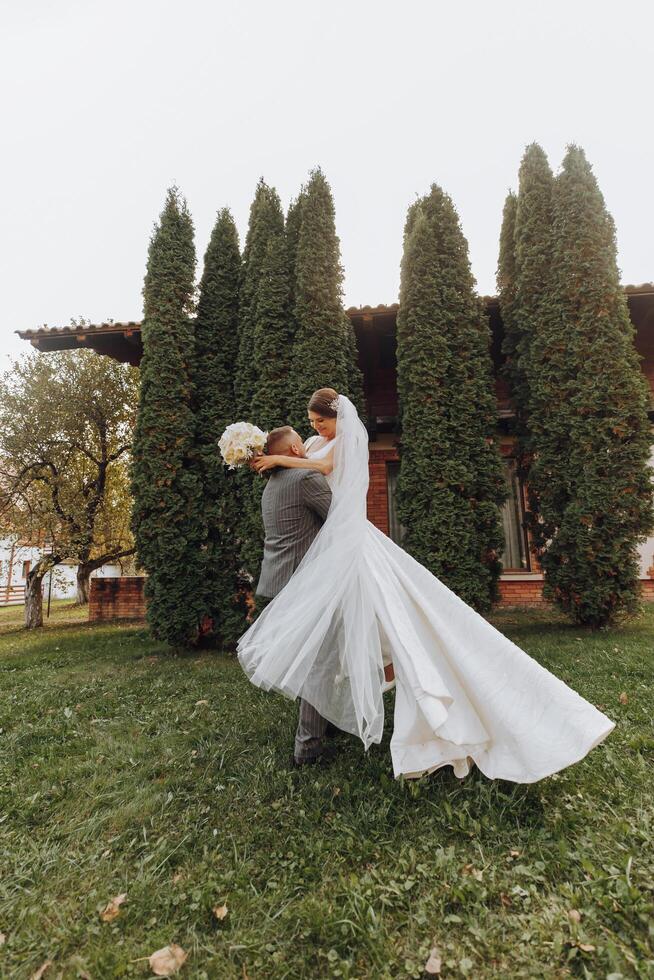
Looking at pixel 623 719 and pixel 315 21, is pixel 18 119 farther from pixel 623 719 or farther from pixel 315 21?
pixel 623 719

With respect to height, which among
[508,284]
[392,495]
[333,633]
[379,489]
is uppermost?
[508,284]

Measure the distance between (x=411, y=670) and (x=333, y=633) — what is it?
1.76 feet

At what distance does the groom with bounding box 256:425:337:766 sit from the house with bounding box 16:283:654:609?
5.29 metres

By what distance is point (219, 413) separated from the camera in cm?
689

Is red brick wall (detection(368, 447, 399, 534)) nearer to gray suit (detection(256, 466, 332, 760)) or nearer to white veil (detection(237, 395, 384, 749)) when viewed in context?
gray suit (detection(256, 466, 332, 760))

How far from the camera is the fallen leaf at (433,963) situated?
1518 mm

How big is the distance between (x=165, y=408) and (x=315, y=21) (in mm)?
6392

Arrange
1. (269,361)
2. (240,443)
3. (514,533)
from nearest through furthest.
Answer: (240,443) → (269,361) → (514,533)

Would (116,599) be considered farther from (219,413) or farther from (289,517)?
(289,517)

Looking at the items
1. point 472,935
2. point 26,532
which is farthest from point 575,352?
point 26,532

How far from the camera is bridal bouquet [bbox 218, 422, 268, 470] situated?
317 centimetres

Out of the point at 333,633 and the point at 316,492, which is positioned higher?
the point at 316,492

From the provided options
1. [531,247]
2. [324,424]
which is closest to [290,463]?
[324,424]

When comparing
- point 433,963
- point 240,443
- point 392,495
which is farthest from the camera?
point 392,495
